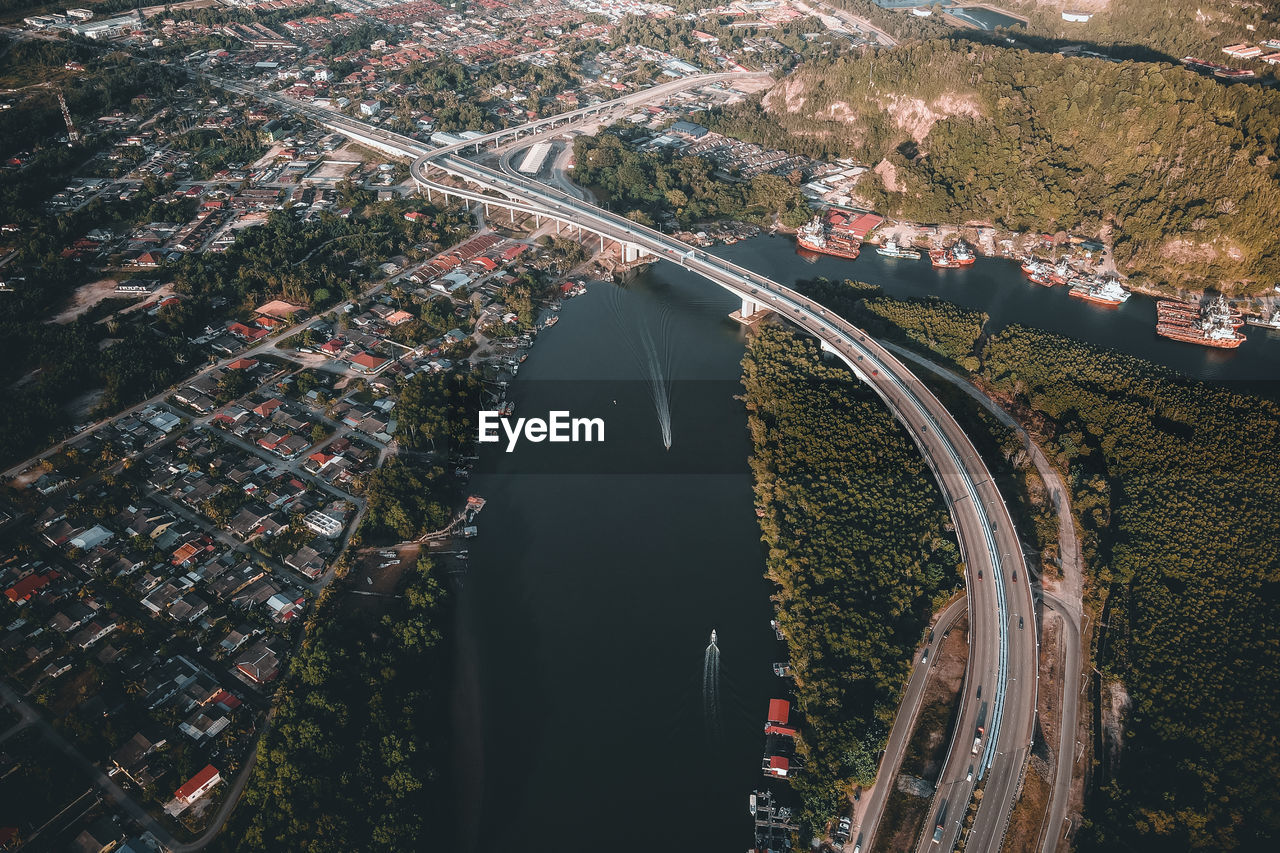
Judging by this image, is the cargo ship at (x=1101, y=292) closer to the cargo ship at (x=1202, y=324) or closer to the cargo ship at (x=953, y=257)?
the cargo ship at (x=1202, y=324)

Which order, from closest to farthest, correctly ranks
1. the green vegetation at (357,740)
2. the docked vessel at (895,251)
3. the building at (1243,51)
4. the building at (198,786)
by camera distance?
the green vegetation at (357,740)
the building at (198,786)
the docked vessel at (895,251)
the building at (1243,51)

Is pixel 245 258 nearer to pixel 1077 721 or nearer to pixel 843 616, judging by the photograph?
pixel 843 616

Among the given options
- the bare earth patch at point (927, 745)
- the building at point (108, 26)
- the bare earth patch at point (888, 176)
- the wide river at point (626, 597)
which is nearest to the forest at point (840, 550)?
the bare earth patch at point (927, 745)

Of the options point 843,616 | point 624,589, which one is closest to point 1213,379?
point 843,616

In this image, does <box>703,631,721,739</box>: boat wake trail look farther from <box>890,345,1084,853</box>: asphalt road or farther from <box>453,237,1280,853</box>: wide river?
<box>890,345,1084,853</box>: asphalt road

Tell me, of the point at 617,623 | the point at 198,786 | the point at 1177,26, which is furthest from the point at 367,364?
the point at 1177,26

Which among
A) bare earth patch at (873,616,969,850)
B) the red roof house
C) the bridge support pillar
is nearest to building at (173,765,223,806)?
the red roof house

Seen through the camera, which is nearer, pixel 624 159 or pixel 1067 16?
pixel 624 159

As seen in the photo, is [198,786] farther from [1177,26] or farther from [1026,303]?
[1177,26]
